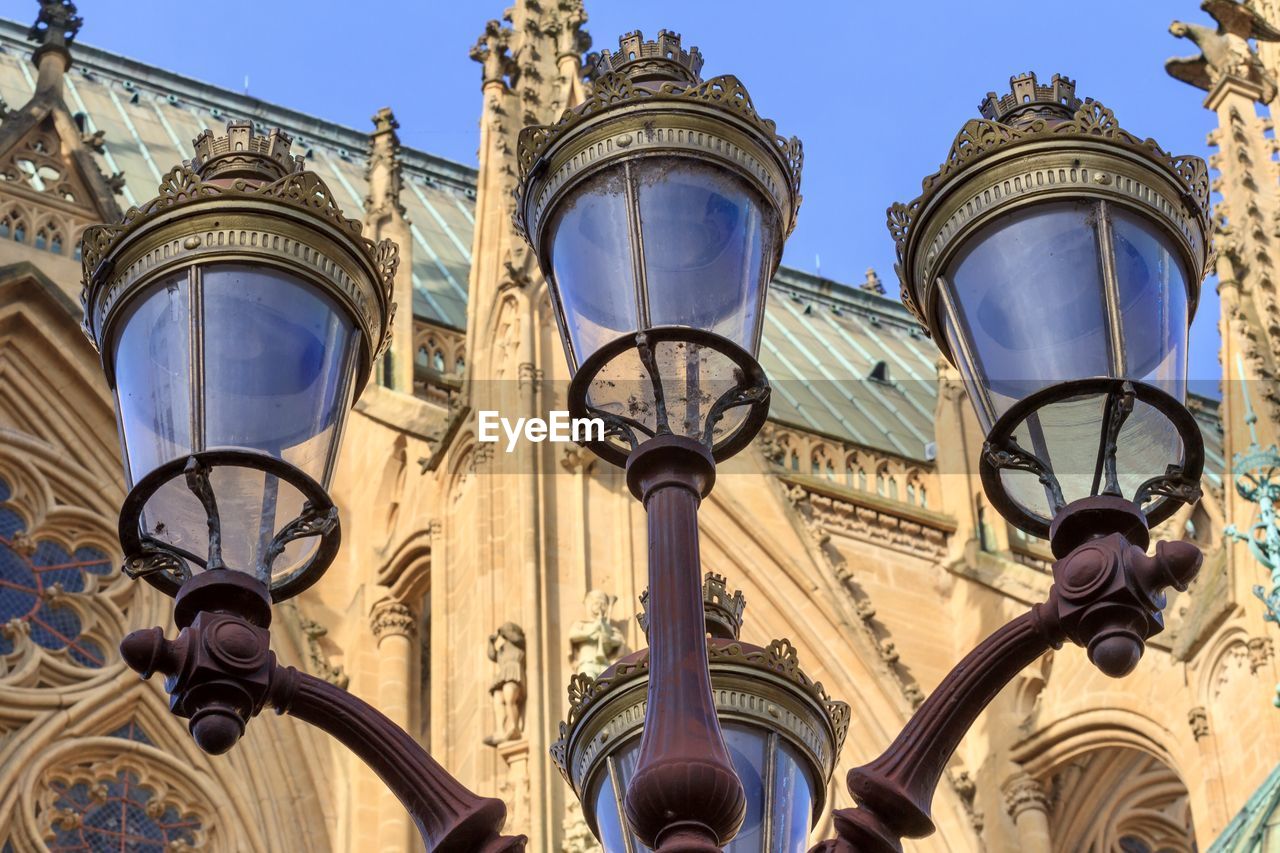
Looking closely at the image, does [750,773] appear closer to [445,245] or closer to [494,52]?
[494,52]

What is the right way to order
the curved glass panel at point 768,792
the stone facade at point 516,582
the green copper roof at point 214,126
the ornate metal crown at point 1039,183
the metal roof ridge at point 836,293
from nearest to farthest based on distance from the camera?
the ornate metal crown at point 1039,183
the curved glass panel at point 768,792
the stone facade at point 516,582
the green copper roof at point 214,126
the metal roof ridge at point 836,293

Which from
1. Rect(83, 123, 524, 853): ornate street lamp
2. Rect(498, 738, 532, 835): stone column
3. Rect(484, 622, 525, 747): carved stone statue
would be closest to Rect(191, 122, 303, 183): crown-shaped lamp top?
Rect(83, 123, 524, 853): ornate street lamp

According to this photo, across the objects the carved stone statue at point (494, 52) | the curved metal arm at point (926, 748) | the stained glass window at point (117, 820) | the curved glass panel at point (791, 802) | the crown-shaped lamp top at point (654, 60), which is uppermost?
the carved stone statue at point (494, 52)

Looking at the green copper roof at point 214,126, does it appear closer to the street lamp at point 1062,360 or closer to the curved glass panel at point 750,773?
the curved glass panel at point 750,773

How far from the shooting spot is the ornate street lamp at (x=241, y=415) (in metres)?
5.23

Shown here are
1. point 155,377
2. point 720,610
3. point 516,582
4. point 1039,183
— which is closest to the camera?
point 155,377

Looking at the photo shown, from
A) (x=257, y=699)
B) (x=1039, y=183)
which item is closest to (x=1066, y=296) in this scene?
(x=1039, y=183)

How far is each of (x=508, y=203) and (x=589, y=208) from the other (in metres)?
11.5

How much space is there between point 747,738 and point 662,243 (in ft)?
4.39

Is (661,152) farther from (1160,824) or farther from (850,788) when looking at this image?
(1160,824)

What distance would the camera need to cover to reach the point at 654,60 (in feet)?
20.8

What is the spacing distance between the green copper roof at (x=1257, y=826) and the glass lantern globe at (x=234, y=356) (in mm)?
8949

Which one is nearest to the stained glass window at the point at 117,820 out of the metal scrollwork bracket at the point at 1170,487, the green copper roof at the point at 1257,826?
the green copper roof at the point at 1257,826

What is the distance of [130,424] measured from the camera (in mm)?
5590
